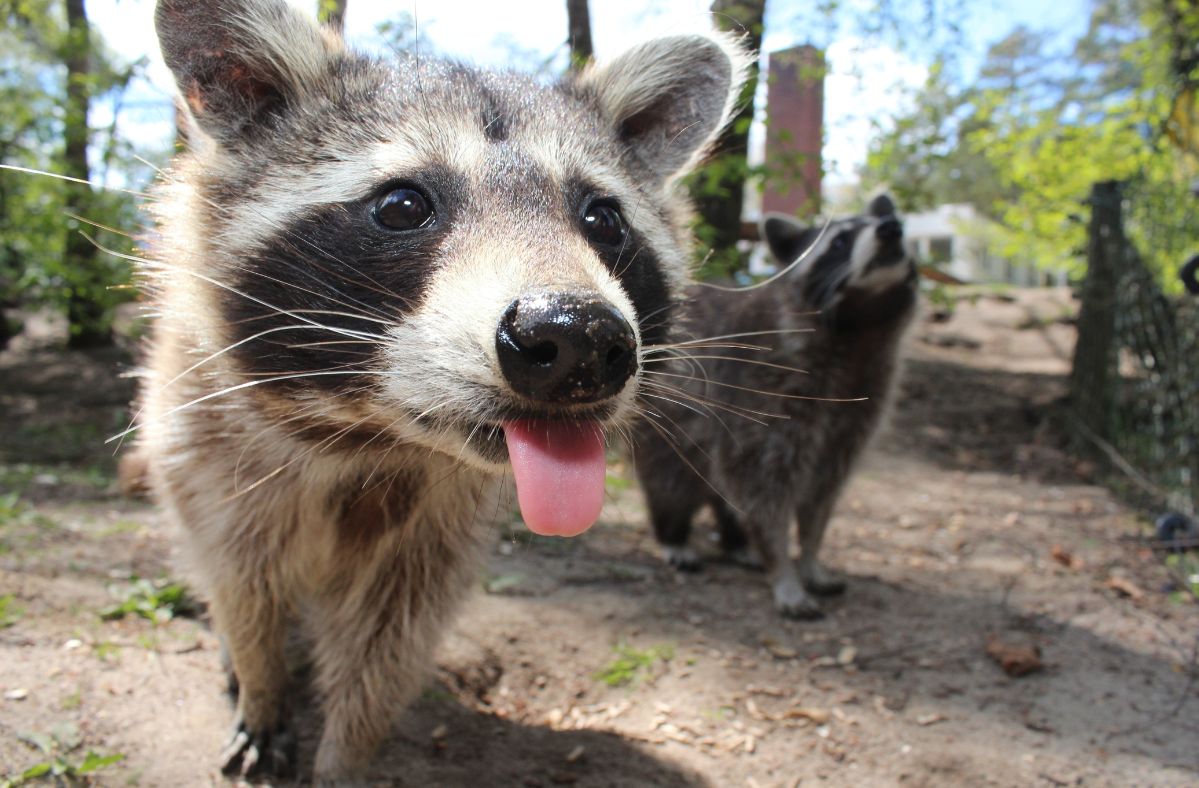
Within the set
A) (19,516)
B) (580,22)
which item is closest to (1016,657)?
(19,516)

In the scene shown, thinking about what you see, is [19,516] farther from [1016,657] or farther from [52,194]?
[1016,657]

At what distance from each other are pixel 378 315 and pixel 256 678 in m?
1.27

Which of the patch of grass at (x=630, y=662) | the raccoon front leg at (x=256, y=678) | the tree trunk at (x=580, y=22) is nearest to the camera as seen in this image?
the raccoon front leg at (x=256, y=678)

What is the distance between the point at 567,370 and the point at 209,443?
123 centimetres

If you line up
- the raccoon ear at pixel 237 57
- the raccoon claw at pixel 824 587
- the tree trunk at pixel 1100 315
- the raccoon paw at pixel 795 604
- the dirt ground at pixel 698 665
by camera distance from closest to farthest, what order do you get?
the raccoon ear at pixel 237 57 → the dirt ground at pixel 698 665 → the raccoon paw at pixel 795 604 → the raccoon claw at pixel 824 587 → the tree trunk at pixel 1100 315

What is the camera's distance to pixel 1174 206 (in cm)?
510

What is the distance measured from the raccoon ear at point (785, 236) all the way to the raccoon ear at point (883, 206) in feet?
1.03

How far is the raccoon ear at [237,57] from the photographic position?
189 centimetres

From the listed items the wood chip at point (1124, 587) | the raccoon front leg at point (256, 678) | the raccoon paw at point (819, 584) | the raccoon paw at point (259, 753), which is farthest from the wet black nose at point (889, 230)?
the raccoon paw at point (259, 753)

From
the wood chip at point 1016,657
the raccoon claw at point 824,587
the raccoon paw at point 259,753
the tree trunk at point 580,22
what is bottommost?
the raccoon claw at point 824,587

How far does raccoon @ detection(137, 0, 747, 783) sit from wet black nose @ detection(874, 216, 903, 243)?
158 cm

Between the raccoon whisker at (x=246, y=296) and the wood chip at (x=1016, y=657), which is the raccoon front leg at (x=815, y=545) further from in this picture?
the raccoon whisker at (x=246, y=296)

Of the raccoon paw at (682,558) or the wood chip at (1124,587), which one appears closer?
the wood chip at (1124,587)

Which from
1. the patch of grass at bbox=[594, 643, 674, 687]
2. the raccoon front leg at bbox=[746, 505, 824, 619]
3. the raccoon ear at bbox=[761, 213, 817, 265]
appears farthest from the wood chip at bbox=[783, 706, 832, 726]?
the raccoon ear at bbox=[761, 213, 817, 265]
